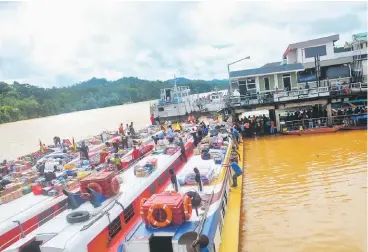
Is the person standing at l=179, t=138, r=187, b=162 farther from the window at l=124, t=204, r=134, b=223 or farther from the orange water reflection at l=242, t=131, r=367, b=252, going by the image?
the window at l=124, t=204, r=134, b=223

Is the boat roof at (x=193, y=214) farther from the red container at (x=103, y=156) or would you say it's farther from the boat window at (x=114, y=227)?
the red container at (x=103, y=156)

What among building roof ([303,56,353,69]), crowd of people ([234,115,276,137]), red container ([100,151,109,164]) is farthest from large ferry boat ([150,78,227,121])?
red container ([100,151,109,164])

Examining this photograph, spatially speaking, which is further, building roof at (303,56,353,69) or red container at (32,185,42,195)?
building roof at (303,56,353,69)

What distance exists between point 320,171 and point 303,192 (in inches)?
132

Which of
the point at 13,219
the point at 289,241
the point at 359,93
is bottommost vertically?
the point at 289,241

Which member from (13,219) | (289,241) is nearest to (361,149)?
(289,241)

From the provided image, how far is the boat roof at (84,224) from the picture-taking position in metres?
8.27

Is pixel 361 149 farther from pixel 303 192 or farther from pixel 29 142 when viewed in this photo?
pixel 29 142

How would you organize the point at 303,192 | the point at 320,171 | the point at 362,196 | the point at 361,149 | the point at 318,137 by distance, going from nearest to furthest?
1. the point at 362,196
2. the point at 303,192
3. the point at 320,171
4. the point at 361,149
5. the point at 318,137

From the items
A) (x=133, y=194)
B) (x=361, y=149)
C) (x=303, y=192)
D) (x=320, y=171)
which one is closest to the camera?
(x=133, y=194)

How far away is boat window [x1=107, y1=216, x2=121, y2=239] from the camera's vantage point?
33.0 ft

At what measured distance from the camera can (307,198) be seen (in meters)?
14.3

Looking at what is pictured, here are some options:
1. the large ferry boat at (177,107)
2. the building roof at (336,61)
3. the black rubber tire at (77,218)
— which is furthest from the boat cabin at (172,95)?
the black rubber tire at (77,218)

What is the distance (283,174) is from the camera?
18.0 m
